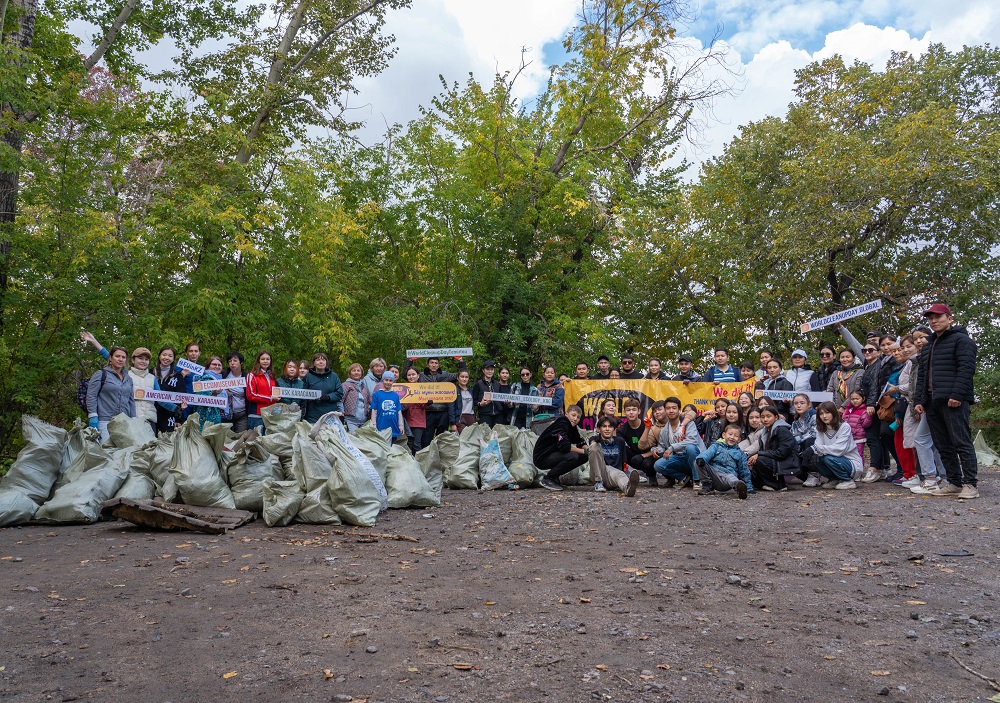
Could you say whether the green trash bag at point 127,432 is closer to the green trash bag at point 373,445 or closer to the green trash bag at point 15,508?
the green trash bag at point 15,508

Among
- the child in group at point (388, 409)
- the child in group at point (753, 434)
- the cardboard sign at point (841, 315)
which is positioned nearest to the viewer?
the child in group at point (753, 434)

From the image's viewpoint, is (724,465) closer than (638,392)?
Yes

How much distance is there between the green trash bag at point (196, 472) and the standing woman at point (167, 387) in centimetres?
227

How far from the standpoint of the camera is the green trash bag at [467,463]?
9438 mm

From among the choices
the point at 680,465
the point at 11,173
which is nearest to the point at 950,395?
the point at 680,465

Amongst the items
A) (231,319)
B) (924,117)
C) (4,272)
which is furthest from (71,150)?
(924,117)

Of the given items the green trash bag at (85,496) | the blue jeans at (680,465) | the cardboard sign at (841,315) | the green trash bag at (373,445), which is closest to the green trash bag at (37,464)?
the green trash bag at (85,496)

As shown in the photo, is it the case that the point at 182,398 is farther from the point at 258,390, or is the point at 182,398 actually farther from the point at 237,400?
the point at 258,390

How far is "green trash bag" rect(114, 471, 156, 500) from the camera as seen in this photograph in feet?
22.6

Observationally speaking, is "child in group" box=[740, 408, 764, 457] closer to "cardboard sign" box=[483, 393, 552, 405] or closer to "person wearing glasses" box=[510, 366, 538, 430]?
"cardboard sign" box=[483, 393, 552, 405]

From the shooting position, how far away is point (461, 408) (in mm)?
11258

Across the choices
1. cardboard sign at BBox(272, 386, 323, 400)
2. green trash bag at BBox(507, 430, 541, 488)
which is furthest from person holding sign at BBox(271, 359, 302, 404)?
green trash bag at BBox(507, 430, 541, 488)

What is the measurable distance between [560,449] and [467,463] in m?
1.15

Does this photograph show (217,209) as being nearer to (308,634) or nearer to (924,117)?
(308,634)
